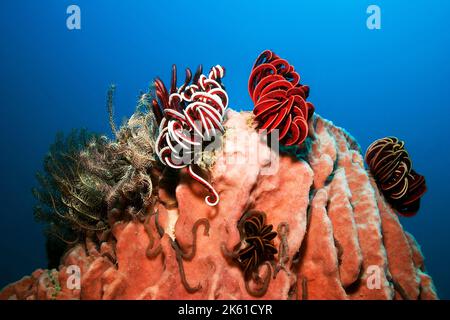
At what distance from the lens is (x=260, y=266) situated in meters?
3.43

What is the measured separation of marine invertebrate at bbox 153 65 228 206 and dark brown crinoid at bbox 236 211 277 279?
0.54m

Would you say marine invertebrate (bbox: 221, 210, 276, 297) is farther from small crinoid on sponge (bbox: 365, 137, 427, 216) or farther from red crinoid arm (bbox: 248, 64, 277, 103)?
small crinoid on sponge (bbox: 365, 137, 427, 216)

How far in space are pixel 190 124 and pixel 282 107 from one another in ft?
4.13

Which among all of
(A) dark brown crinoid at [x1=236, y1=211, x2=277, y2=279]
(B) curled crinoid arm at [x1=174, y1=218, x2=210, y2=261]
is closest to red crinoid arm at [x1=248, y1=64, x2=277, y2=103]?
Result: (A) dark brown crinoid at [x1=236, y1=211, x2=277, y2=279]

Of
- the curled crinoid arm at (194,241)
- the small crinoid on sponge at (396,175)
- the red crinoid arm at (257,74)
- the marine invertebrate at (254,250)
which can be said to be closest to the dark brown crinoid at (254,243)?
the marine invertebrate at (254,250)

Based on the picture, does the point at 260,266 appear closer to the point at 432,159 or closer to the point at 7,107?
the point at 7,107

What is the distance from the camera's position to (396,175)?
4633 millimetres

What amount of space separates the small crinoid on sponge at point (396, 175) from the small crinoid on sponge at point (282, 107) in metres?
1.86

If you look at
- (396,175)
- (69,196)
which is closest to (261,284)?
(396,175)

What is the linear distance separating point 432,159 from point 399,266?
231 feet

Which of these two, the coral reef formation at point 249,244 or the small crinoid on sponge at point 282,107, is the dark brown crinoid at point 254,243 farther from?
the small crinoid on sponge at point 282,107

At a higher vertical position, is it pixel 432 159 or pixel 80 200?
pixel 432 159

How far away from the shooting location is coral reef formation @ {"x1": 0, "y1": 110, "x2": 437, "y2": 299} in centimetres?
325
